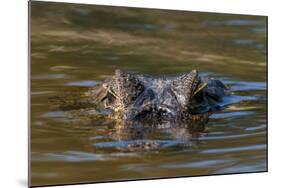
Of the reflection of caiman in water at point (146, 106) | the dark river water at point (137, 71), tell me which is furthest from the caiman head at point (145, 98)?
the dark river water at point (137, 71)

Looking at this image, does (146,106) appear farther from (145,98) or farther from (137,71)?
(137,71)

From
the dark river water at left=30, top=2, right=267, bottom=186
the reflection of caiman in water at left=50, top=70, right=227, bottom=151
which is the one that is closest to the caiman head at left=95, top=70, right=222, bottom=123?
the reflection of caiman in water at left=50, top=70, right=227, bottom=151

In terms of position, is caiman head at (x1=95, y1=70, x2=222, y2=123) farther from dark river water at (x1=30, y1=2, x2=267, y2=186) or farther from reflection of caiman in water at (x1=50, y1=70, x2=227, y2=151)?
dark river water at (x1=30, y1=2, x2=267, y2=186)

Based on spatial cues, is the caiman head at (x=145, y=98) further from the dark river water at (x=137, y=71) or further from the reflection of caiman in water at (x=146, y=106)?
the dark river water at (x=137, y=71)

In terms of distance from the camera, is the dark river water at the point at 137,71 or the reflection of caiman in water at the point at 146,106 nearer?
the dark river water at the point at 137,71

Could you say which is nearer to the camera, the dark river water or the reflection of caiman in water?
the dark river water
